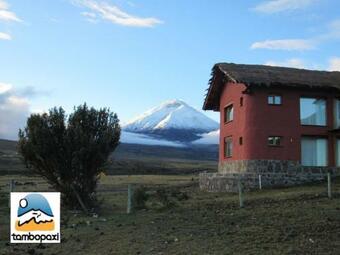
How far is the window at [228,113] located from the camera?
123 feet

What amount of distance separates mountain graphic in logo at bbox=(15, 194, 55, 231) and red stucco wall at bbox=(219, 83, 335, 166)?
76.4 ft

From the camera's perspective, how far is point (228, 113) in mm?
38625

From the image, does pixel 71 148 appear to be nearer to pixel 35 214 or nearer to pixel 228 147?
pixel 35 214

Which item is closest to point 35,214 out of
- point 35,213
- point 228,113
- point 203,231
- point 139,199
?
point 35,213

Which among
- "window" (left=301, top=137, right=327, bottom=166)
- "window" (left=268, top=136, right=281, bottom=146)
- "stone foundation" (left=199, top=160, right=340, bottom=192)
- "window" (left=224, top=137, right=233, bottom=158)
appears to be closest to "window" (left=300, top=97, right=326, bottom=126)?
"window" (left=301, top=137, right=327, bottom=166)

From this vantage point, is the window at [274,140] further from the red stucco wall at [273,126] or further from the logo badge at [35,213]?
the logo badge at [35,213]

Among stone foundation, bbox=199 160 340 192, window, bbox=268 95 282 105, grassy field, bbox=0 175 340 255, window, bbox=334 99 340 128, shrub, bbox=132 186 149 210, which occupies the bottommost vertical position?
grassy field, bbox=0 175 340 255

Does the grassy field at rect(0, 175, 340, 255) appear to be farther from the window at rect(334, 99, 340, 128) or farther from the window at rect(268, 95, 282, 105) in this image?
the window at rect(334, 99, 340, 128)

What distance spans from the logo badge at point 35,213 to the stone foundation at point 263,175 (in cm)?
1985

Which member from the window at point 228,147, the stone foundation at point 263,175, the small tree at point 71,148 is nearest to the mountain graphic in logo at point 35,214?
the small tree at point 71,148

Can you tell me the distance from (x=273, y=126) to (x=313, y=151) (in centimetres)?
321

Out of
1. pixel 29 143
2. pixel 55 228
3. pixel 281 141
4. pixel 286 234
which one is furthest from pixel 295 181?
pixel 55 228

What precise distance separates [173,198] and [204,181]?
9.14 metres

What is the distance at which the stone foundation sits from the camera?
104 feet
